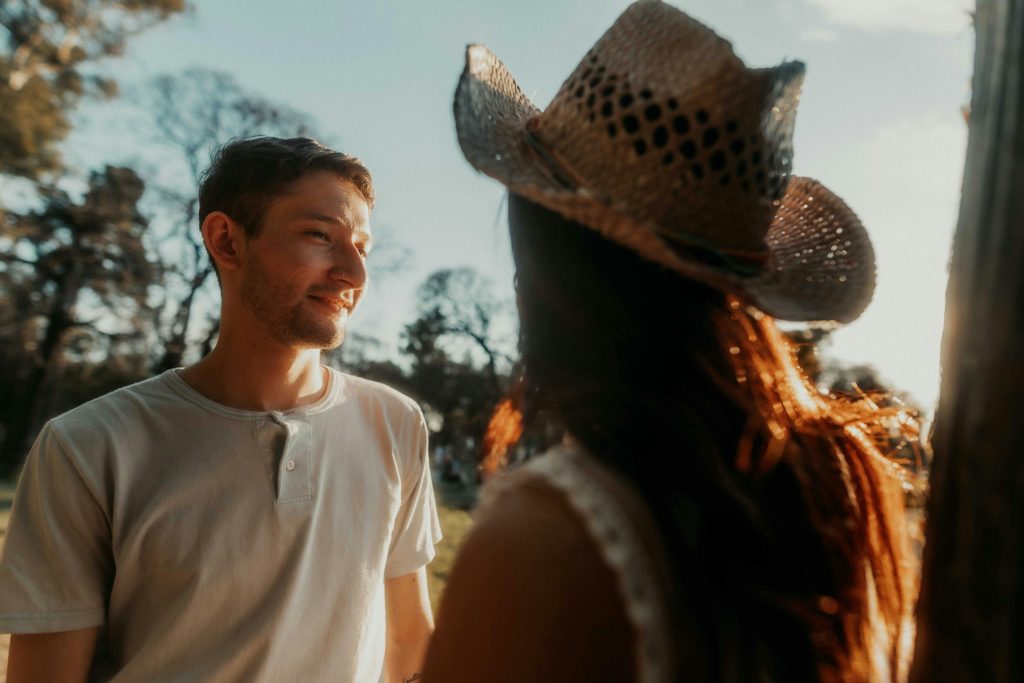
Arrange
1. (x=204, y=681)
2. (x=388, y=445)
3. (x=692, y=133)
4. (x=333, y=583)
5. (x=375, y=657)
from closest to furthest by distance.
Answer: (x=692, y=133)
(x=204, y=681)
(x=333, y=583)
(x=375, y=657)
(x=388, y=445)

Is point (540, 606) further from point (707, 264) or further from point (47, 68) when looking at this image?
point (47, 68)

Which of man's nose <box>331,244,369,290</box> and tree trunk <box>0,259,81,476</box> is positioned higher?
man's nose <box>331,244,369,290</box>

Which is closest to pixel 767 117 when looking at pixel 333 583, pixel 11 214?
pixel 333 583

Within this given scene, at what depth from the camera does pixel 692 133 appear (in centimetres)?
100

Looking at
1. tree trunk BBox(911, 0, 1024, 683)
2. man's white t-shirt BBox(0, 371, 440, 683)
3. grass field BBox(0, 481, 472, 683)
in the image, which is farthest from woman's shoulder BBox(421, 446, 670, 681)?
man's white t-shirt BBox(0, 371, 440, 683)

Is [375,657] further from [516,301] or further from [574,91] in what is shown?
[574,91]

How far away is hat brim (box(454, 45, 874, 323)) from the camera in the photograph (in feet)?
3.19

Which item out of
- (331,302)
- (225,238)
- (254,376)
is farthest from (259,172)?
(254,376)

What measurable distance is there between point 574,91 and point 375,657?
163 cm

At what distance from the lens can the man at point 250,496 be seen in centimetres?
172

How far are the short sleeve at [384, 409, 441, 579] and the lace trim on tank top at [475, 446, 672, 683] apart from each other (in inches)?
56.2

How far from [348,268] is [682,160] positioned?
1411 millimetres

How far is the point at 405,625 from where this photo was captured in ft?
7.33

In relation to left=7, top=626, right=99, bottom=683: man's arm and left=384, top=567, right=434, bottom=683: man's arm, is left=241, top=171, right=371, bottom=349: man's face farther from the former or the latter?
left=7, top=626, right=99, bottom=683: man's arm
